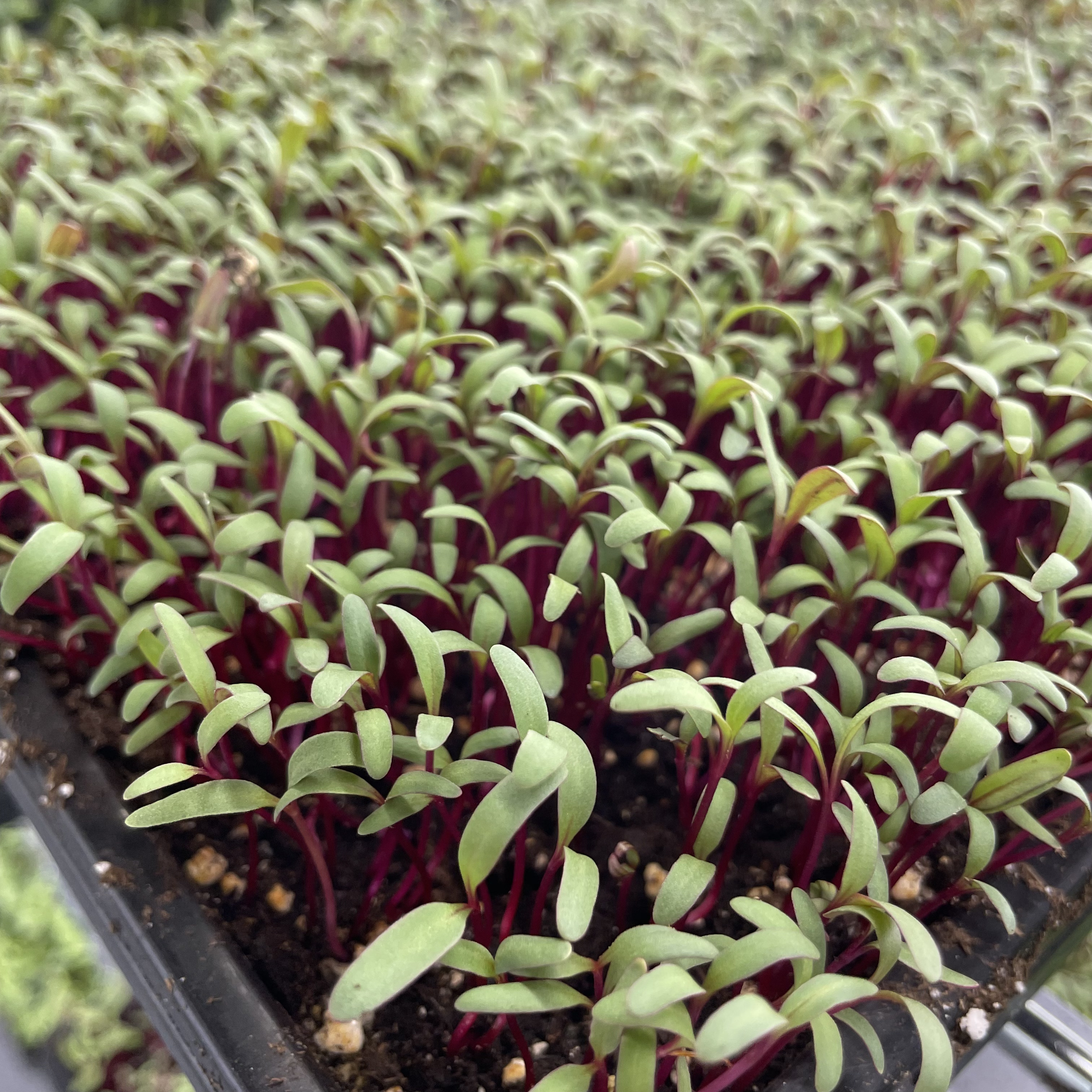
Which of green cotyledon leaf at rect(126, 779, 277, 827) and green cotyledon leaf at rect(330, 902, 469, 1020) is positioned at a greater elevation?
green cotyledon leaf at rect(330, 902, 469, 1020)

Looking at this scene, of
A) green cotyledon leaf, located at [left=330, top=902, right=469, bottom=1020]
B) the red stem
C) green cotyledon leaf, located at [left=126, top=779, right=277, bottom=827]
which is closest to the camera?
green cotyledon leaf, located at [left=330, top=902, right=469, bottom=1020]

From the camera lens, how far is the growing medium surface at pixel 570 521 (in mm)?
623

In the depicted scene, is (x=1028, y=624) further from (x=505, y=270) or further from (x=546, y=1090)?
(x=505, y=270)

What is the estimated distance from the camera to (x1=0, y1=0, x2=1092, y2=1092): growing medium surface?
2.04 ft

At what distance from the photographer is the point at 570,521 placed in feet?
2.96

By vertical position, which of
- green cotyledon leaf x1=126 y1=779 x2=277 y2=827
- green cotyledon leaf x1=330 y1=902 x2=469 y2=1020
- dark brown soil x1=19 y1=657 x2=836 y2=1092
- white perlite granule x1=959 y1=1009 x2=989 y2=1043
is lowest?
dark brown soil x1=19 y1=657 x2=836 y2=1092

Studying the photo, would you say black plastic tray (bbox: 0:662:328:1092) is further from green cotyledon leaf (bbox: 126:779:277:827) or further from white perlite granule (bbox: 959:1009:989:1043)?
white perlite granule (bbox: 959:1009:989:1043)

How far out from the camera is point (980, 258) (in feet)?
3.75

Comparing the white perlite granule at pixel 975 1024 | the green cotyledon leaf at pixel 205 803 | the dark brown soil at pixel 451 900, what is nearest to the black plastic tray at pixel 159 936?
the dark brown soil at pixel 451 900

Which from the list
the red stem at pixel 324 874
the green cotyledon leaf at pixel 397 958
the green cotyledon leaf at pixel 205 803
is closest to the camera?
the green cotyledon leaf at pixel 397 958

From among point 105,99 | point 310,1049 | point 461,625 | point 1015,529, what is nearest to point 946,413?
point 1015,529

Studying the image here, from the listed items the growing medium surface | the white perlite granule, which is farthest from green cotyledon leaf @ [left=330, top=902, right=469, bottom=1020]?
the white perlite granule

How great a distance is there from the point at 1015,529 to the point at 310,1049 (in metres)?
0.97

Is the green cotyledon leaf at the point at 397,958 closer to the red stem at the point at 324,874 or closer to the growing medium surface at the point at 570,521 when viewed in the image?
the growing medium surface at the point at 570,521
